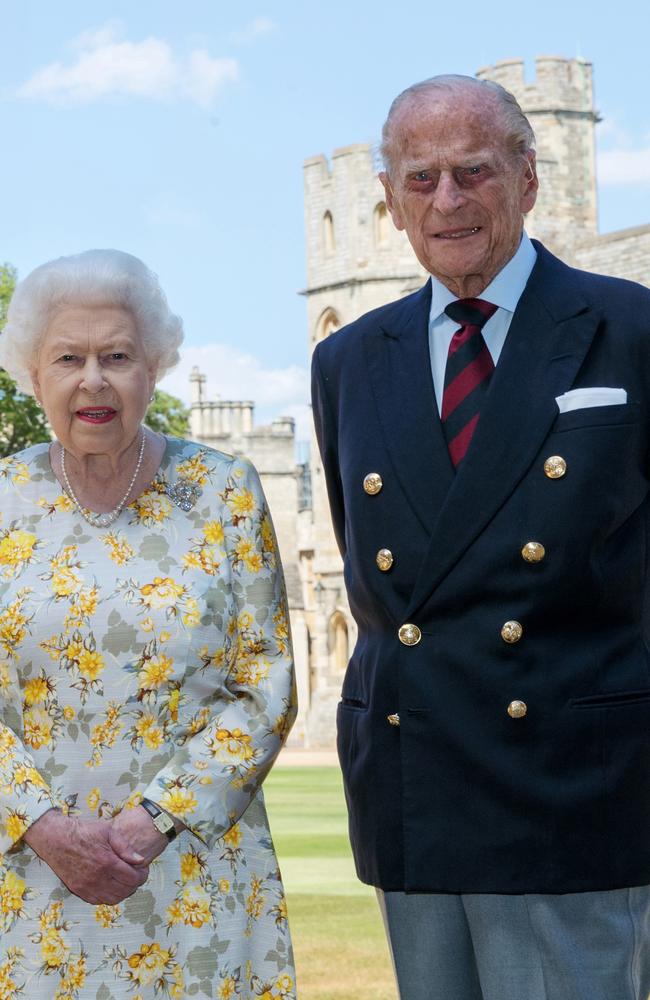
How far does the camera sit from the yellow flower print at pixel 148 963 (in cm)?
374

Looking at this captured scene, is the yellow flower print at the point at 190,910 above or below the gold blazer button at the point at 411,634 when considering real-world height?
below

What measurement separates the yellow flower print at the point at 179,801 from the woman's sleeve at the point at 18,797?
0.83 feet

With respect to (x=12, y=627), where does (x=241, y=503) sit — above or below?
above

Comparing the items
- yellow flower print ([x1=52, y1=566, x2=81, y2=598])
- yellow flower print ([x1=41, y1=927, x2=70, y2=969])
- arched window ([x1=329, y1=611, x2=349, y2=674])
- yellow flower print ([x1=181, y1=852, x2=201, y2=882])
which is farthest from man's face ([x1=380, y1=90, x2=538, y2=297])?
arched window ([x1=329, y1=611, x2=349, y2=674])

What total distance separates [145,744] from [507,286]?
1.31 m

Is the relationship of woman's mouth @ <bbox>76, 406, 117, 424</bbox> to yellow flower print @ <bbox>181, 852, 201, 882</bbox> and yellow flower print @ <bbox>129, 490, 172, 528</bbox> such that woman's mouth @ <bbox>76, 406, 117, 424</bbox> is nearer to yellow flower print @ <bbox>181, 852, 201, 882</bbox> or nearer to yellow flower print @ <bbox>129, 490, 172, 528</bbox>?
yellow flower print @ <bbox>129, 490, 172, 528</bbox>

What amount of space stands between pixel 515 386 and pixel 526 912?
1.09m

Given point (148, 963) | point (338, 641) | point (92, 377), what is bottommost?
point (338, 641)

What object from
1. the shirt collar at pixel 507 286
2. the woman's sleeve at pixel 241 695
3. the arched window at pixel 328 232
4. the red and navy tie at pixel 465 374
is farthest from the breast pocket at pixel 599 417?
the arched window at pixel 328 232

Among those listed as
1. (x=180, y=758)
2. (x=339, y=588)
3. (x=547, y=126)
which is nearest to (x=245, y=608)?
(x=180, y=758)

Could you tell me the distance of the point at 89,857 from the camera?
3662 millimetres

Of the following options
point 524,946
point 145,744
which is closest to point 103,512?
point 145,744

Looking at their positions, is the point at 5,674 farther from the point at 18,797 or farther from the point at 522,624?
the point at 522,624

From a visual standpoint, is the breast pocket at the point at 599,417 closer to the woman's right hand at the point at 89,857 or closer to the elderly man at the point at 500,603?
the elderly man at the point at 500,603
